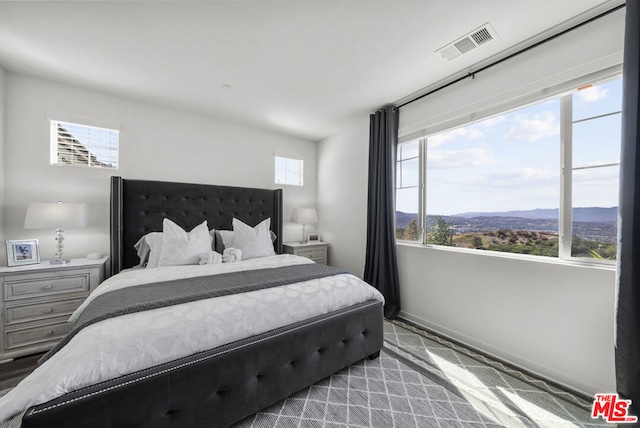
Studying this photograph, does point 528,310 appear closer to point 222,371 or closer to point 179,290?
point 222,371

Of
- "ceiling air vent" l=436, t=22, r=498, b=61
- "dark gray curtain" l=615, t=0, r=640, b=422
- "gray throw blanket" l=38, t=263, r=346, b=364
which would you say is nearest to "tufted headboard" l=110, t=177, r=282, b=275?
"gray throw blanket" l=38, t=263, r=346, b=364

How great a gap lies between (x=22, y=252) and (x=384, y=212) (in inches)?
148

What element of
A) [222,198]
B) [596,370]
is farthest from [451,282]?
[222,198]

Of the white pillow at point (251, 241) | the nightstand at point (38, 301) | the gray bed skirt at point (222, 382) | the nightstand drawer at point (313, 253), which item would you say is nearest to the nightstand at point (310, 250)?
the nightstand drawer at point (313, 253)

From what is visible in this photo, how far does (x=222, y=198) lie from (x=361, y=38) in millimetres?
2542

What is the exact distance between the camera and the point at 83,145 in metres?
2.70

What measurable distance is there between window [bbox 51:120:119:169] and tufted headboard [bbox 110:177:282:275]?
0.42 metres

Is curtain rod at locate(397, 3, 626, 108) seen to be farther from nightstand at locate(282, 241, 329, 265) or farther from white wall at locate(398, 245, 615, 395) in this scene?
nightstand at locate(282, 241, 329, 265)

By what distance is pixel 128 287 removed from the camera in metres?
1.72

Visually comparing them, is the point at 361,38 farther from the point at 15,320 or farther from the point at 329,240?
the point at 15,320

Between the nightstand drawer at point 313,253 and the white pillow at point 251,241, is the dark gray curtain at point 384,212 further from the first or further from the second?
the white pillow at point 251,241

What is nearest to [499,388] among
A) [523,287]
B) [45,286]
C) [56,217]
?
[523,287]

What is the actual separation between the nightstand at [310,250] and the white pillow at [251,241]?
72cm

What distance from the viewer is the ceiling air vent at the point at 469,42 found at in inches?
72.1
